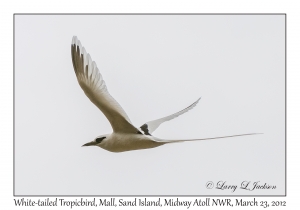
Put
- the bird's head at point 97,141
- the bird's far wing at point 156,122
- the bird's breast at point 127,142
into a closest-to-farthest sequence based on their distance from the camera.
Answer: the bird's breast at point 127,142
the bird's head at point 97,141
the bird's far wing at point 156,122

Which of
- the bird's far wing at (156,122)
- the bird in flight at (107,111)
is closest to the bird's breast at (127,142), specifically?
the bird in flight at (107,111)

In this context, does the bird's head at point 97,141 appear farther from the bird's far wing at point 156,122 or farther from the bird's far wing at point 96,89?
the bird's far wing at point 156,122

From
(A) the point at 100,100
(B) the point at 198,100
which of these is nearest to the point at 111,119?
(A) the point at 100,100

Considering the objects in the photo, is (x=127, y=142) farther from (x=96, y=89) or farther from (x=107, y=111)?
(x=96, y=89)

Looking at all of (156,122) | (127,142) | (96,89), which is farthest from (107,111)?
(156,122)

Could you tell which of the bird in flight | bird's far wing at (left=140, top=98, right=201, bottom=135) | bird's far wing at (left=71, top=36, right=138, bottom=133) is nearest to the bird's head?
the bird in flight

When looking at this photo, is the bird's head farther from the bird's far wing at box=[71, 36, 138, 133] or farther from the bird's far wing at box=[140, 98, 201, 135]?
the bird's far wing at box=[140, 98, 201, 135]
